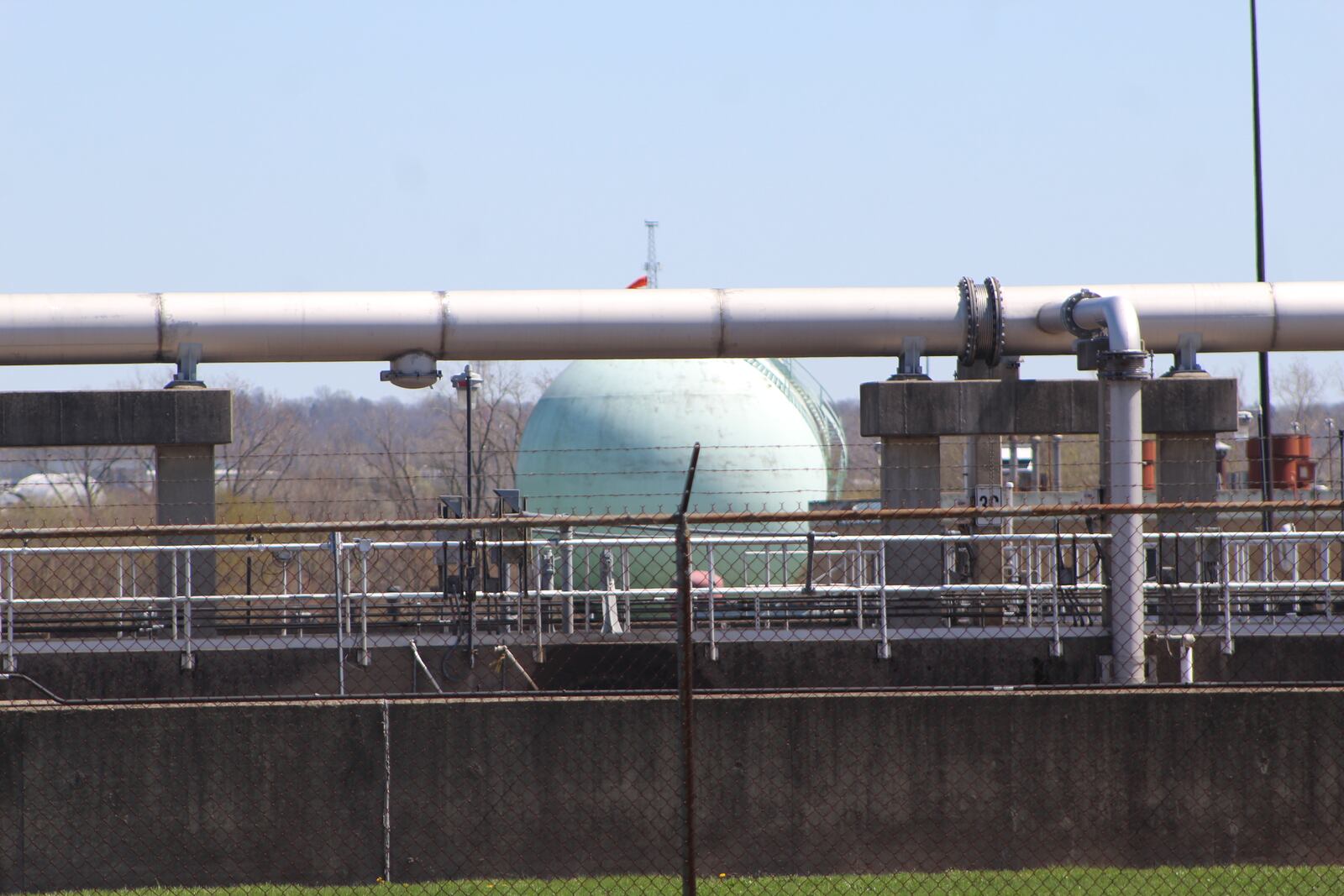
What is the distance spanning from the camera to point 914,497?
583 inches

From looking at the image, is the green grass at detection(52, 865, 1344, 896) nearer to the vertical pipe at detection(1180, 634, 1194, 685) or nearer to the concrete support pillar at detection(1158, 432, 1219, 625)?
the vertical pipe at detection(1180, 634, 1194, 685)

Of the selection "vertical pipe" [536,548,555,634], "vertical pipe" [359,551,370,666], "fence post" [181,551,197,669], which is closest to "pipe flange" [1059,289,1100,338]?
"vertical pipe" [536,548,555,634]

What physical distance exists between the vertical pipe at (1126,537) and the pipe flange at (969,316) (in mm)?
1596

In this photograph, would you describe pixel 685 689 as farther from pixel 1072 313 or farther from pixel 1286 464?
pixel 1286 464

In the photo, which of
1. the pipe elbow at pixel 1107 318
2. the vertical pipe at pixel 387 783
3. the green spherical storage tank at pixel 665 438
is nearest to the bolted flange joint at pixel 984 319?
the pipe elbow at pixel 1107 318

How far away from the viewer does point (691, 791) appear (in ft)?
22.1

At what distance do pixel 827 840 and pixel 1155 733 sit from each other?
1.85 meters

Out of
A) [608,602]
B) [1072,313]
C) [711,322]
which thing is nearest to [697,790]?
[608,602]

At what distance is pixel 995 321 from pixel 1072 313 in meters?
0.74

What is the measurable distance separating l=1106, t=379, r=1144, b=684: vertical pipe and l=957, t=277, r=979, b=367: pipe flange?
1.60 m

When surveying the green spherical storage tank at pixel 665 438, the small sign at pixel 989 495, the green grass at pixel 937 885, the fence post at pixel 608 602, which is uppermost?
the green spherical storage tank at pixel 665 438

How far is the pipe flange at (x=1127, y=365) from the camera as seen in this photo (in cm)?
1356

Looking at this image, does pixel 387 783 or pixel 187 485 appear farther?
pixel 187 485

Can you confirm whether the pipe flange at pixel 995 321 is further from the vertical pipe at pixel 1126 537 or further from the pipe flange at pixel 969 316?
the vertical pipe at pixel 1126 537
